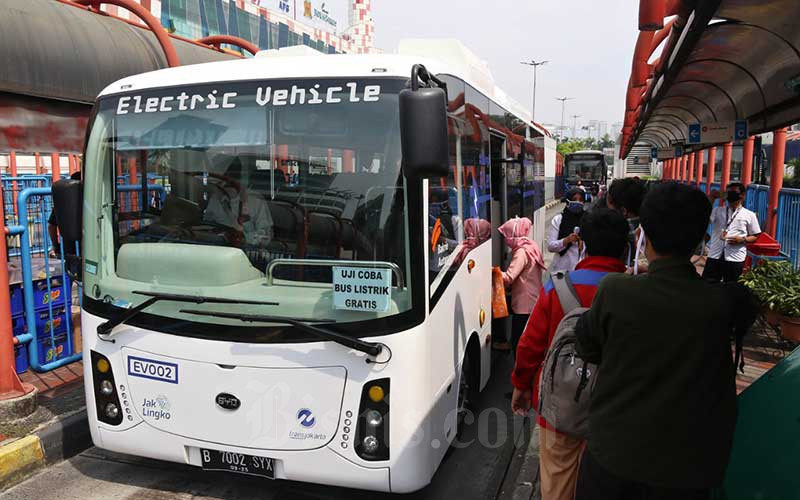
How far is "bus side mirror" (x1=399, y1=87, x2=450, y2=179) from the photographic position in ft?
9.70

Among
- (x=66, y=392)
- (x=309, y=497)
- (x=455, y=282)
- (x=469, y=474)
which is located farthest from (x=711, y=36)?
(x=66, y=392)

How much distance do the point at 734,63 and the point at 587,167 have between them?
103ft

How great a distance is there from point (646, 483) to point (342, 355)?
1.66m

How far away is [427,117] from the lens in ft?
9.72

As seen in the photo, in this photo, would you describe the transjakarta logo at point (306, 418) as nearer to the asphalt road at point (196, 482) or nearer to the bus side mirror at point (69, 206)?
the asphalt road at point (196, 482)

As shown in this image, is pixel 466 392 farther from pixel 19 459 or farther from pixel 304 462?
pixel 19 459

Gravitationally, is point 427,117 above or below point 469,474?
above

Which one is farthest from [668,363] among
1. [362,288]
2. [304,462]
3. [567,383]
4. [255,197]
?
[255,197]

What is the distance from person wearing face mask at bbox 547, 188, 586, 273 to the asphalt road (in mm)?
1907

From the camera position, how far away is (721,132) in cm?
1051

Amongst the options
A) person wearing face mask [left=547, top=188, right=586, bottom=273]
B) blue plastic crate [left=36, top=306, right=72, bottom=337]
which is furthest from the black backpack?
blue plastic crate [left=36, top=306, right=72, bottom=337]

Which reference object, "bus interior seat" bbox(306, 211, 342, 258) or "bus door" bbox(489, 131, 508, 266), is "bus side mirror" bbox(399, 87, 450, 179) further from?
"bus door" bbox(489, 131, 508, 266)

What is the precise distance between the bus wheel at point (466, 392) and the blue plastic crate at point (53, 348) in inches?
140

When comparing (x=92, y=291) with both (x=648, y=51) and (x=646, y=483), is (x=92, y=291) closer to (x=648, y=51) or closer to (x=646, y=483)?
(x=646, y=483)
